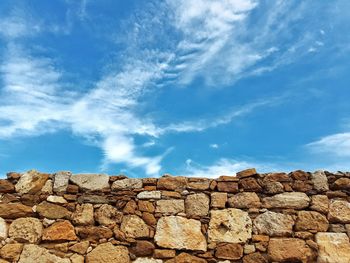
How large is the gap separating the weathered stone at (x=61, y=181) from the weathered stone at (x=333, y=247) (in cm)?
306

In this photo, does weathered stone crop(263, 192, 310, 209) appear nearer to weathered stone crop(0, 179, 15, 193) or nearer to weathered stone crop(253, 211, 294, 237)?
weathered stone crop(253, 211, 294, 237)

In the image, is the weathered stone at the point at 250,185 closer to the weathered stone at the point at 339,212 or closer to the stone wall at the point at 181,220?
the stone wall at the point at 181,220

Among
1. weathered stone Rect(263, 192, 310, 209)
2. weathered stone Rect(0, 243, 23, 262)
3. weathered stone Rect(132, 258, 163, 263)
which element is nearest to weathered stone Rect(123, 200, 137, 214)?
weathered stone Rect(132, 258, 163, 263)

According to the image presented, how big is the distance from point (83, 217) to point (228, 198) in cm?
175

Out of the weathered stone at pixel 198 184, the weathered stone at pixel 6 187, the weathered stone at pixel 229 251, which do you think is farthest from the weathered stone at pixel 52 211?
the weathered stone at pixel 229 251

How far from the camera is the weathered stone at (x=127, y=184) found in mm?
5152

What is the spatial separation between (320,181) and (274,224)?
0.78 m

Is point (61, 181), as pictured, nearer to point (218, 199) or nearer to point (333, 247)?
point (218, 199)

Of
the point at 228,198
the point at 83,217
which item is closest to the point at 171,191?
the point at 228,198

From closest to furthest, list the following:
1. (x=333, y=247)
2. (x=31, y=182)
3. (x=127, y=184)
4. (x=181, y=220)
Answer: (x=333, y=247), (x=181, y=220), (x=127, y=184), (x=31, y=182)

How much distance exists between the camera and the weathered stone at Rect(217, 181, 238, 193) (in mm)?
5043

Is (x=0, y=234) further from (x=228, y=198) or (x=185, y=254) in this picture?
(x=228, y=198)

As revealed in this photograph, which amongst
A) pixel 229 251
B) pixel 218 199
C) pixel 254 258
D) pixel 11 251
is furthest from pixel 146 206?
pixel 11 251

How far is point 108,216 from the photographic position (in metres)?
5.03
